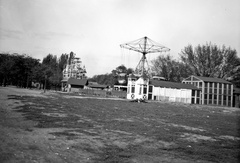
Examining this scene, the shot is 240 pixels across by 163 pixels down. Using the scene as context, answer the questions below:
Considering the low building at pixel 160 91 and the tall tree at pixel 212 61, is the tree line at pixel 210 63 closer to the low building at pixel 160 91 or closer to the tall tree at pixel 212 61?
the tall tree at pixel 212 61

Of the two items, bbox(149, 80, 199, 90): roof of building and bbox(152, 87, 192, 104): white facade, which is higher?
bbox(149, 80, 199, 90): roof of building

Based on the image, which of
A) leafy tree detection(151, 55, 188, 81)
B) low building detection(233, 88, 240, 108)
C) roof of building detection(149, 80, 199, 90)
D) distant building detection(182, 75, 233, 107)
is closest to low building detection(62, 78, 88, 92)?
leafy tree detection(151, 55, 188, 81)

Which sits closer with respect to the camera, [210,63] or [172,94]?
[172,94]

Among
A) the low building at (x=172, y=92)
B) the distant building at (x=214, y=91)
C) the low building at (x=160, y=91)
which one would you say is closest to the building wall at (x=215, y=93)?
the distant building at (x=214, y=91)

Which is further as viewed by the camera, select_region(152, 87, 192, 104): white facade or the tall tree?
the tall tree

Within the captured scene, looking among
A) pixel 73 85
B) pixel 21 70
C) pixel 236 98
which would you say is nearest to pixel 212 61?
pixel 236 98

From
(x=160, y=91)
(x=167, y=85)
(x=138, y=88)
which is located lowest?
(x=160, y=91)

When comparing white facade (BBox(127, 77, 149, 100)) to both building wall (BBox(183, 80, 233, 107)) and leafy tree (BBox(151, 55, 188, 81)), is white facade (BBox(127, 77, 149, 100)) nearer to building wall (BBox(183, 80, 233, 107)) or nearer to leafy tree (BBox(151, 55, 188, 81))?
building wall (BBox(183, 80, 233, 107))

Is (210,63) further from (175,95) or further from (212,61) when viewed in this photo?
(175,95)

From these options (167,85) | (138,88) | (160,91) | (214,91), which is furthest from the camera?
(214,91)

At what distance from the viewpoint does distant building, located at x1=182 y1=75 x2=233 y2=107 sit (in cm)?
4343

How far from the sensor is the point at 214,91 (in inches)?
1745

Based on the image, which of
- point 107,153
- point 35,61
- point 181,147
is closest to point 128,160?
point 107,153

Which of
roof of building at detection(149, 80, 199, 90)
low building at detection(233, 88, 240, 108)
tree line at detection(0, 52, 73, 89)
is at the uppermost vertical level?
tree line at detection(0, 52, 73, 89)
